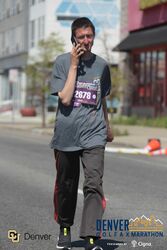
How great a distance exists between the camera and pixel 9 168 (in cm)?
1384

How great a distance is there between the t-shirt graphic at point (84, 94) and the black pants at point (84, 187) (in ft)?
1.46

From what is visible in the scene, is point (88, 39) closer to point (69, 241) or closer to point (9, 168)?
point (69, 241)

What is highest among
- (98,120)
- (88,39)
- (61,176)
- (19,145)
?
(88,39)

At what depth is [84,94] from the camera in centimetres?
611

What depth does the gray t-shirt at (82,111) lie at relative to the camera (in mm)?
6102

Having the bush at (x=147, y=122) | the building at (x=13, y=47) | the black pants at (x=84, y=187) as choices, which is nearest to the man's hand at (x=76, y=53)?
the black pants at (x=84, y=187)

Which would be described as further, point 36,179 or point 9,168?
point 9,168

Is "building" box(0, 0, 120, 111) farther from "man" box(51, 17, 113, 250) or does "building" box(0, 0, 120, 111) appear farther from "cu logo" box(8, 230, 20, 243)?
"man" box(51, 17, 113, 250)

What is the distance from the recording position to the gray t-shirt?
610 cm

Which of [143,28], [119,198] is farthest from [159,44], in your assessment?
[119,198]

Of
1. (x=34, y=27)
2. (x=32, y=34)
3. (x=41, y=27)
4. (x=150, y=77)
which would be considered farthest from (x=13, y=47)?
(x=150, y=77)

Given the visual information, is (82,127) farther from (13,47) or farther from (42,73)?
(13,47)

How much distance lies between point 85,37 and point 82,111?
2.24 feet

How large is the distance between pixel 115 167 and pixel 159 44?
867 inches
